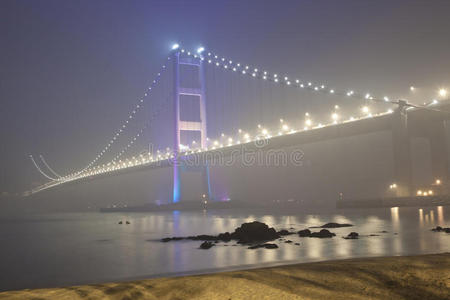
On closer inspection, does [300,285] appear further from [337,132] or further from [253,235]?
[337,132]

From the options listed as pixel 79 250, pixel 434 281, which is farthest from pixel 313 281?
pixel 79 250

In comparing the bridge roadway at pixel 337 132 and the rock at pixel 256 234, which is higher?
the bridge roadway at pixel 337 132

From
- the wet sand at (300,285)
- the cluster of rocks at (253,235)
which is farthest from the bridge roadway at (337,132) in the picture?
the wet sand at (300,285)

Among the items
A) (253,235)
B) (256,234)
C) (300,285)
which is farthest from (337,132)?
(300,285)

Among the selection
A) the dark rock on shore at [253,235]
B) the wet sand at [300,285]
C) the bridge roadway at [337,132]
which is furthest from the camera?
the bridge roadway at [337,132]

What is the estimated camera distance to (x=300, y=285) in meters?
4.20

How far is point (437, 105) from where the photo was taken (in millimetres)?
31547

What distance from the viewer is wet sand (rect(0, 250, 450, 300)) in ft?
13.0

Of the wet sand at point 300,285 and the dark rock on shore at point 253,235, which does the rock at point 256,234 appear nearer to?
the dark rock on shore at point 253,235

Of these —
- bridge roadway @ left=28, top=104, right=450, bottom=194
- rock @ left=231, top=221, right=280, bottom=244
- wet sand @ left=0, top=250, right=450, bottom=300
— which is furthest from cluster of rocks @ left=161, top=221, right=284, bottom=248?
bridge roadway @ left=28, top=104, right=450, bottom=194

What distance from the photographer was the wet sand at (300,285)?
3.96 m

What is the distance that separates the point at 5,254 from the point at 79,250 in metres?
2.76

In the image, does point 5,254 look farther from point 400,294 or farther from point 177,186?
point 177,186

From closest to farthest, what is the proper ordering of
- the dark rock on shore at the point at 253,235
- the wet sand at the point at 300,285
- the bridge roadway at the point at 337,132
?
the wet sand at the point at 300,285
the dark rock on shore at the point at 253,235
the bridge roadway at the point at 337,132
